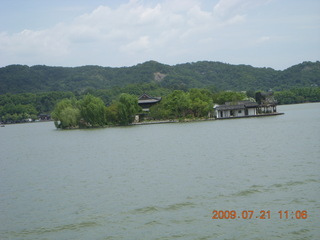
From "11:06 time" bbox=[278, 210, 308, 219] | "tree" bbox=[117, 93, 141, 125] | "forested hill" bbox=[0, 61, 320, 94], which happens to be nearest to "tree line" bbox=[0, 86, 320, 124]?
"tree" bbox=[117, 93, 141, 125]

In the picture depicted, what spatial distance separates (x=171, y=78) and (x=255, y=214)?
539 ft

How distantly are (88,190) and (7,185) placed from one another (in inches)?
173

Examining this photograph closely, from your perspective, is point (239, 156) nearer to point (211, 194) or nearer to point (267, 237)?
point (211, 194)

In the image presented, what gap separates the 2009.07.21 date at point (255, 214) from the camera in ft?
32.1

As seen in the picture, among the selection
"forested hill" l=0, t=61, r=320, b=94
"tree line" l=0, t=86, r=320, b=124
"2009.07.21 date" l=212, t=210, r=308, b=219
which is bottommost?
"2009.07.21 date" l=212, t=210, r=308, b=219

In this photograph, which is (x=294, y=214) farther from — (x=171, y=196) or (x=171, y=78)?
(x=171, y=78)

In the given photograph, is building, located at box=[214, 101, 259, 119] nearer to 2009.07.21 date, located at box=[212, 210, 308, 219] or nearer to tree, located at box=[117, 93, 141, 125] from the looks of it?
tree, located at box=[117, 93, 141, 125]

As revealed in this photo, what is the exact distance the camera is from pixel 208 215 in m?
10.4

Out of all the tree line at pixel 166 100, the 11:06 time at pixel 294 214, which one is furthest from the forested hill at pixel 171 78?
the 11:06 time at pixel 294 214

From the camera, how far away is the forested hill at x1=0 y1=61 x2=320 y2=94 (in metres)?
162

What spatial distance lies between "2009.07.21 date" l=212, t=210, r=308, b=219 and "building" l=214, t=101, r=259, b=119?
143 ft

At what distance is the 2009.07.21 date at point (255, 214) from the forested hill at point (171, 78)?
474 feet

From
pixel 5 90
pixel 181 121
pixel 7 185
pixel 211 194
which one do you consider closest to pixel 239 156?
pixel 211 194

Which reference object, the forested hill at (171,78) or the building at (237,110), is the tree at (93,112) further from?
the forested hill at (171,78)
